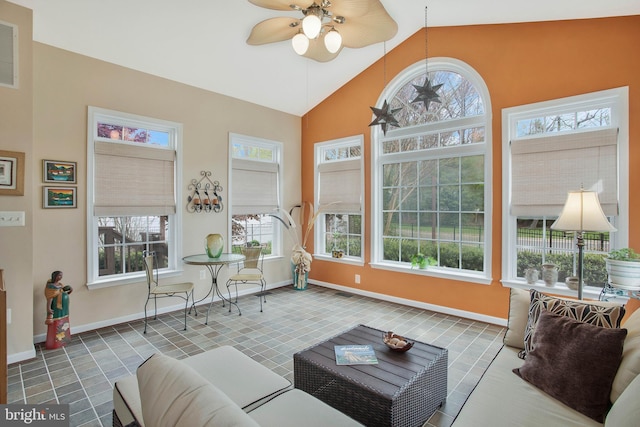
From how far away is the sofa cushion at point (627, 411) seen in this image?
3.47 ft

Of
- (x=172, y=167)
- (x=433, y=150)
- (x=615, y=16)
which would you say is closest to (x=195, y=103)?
(x=172, y=167)

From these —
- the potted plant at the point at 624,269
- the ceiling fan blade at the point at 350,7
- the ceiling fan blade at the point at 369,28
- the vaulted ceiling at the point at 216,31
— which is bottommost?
the potted plant at the point at 624,269

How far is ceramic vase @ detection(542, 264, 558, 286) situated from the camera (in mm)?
3459

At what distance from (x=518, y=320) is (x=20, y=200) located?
4.26m

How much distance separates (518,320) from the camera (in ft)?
7.25

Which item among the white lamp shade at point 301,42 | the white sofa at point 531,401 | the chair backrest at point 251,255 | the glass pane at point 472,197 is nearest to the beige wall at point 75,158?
the chair backrest at point 251,255

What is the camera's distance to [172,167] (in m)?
4.36

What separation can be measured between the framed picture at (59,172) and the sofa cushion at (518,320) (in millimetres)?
4393

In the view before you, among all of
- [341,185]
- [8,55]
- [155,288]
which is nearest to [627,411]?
[155,288]

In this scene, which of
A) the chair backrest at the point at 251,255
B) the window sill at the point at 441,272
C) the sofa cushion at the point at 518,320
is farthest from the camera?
the chair backrest at the point at 251,255

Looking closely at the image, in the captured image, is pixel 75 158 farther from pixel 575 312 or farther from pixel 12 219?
Answer: pixel 575 312

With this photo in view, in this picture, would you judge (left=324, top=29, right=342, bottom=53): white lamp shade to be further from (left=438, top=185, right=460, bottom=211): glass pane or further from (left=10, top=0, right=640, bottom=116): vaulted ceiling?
(left=438, top=185, right=460, bottom=211): glass pane

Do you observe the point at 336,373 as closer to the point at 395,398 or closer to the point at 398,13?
the point at 395,398

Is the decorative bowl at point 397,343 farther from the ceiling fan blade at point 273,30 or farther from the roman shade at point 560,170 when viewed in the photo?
the ceiling fan blade at point 273,30
